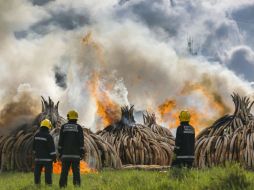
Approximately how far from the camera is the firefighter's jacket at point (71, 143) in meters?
16.8

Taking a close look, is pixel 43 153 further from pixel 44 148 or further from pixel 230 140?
pixel 230 140

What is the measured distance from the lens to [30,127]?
28.5 metres

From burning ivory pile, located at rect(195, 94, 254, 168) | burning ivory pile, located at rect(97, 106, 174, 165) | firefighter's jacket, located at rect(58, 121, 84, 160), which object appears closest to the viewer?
firefighter's jacket, located at rect(58, 121, 84, 160)

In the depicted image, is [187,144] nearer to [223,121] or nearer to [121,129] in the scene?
[223,121]

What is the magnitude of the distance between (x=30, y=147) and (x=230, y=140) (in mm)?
9204

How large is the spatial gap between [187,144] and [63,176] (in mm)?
3599

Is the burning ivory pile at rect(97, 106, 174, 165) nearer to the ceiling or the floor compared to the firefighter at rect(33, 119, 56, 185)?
nearer to the ceiling

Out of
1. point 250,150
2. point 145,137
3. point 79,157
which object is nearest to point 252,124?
point 250,150

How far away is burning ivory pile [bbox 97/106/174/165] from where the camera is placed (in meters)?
32.7

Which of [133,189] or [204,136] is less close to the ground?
[204,136]

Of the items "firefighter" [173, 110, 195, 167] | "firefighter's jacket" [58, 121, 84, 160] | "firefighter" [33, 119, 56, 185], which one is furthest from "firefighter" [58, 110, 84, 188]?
"firefighter" [173, 110, 195, 167]

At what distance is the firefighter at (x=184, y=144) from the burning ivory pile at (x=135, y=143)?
51.2ft

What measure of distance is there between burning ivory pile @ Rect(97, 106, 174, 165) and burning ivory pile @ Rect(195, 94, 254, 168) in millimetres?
4502

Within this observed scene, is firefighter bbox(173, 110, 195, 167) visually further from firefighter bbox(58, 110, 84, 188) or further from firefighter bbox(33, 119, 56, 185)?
firefighter bbox(33, 119, 56, 185)
